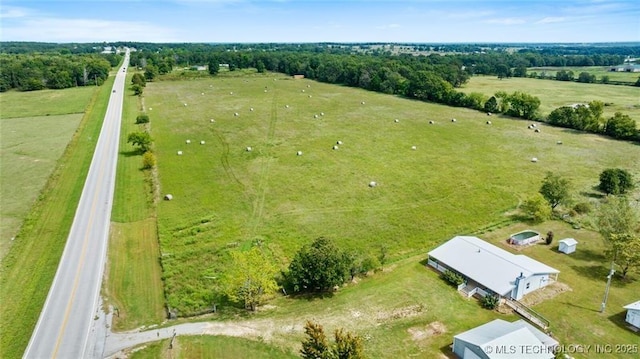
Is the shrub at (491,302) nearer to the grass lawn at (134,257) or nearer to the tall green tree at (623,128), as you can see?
the grass lawn at (134,257)

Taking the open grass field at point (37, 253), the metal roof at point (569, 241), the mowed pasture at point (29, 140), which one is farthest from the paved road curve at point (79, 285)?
the metal roof at point (569, 241)

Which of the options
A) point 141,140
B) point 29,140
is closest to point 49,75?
point 29,140

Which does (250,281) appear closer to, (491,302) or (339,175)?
(491,302)

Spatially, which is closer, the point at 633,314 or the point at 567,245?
the point at 633,314

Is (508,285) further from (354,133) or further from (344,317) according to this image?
(354,133)

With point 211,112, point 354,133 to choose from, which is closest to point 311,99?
point 211,112
